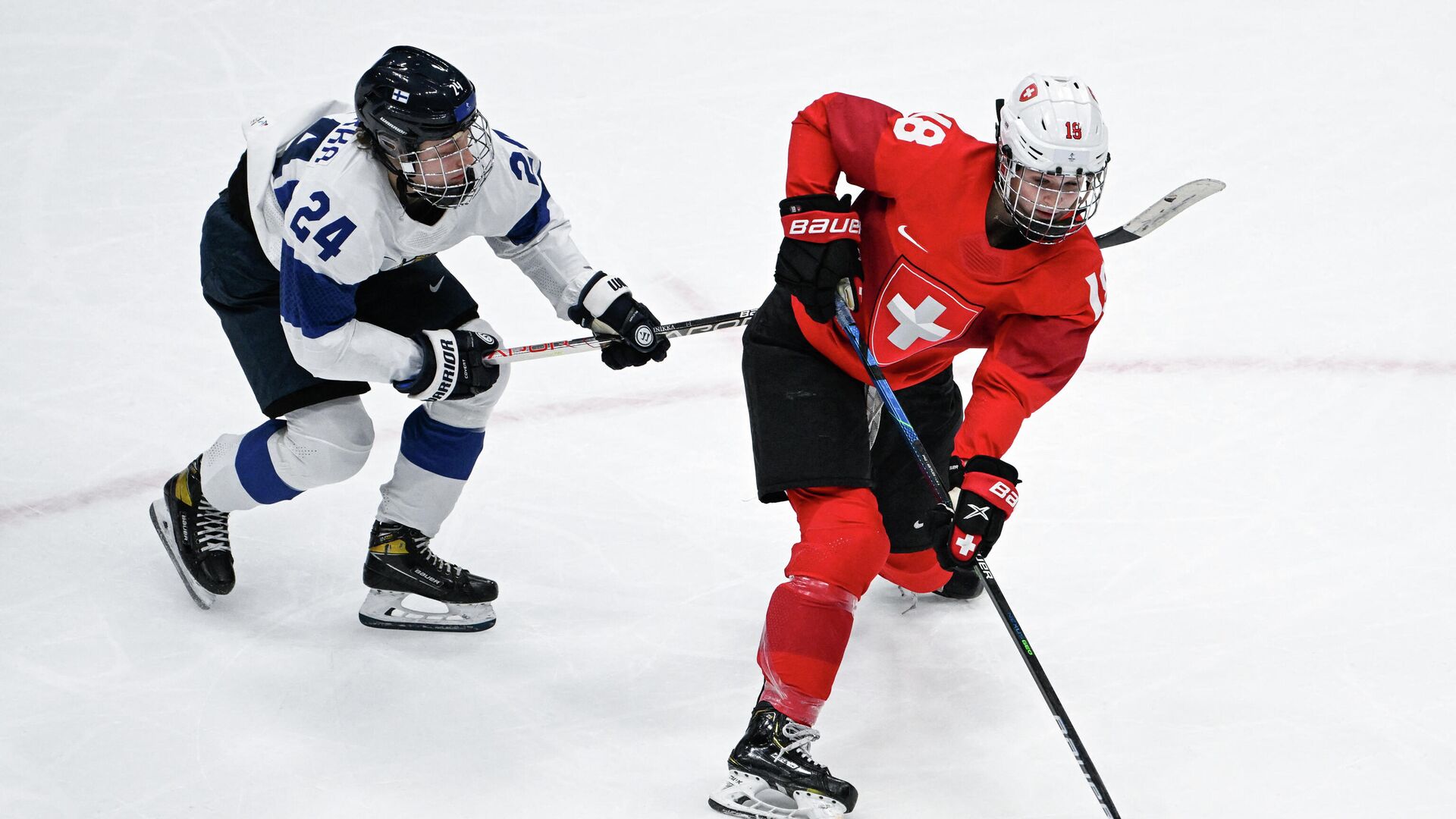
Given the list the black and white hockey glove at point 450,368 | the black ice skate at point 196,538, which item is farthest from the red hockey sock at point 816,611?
the black ice skate at point 196,538

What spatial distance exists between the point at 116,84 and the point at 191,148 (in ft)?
1.71

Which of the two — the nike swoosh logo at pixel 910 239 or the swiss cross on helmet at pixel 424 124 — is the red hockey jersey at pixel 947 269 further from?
the swiss cross on helmet at pixel 424 124

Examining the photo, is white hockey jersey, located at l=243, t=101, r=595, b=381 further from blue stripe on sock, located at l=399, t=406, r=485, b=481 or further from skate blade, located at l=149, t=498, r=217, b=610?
skate blade, located at l=149, t=498, r=217, b=610

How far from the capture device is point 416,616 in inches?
121

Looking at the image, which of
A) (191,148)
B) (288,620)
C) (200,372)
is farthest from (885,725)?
(191,148)

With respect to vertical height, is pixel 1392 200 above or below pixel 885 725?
above

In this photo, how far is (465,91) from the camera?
8.27 ft

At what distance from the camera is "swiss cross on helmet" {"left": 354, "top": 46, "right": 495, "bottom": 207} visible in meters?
2.47

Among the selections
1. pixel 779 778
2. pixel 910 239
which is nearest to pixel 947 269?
pixel 910 239

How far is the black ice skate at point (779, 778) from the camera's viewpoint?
244 centimetres

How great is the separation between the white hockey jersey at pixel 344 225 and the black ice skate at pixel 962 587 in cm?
107

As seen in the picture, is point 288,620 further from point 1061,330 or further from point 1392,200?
point 1392,200

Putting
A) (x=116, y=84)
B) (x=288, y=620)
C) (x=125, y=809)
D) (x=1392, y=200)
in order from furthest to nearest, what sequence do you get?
(x=116, y=84) < (x=1392, y=200) < (x=288, y=620) < (x=125, y=809)

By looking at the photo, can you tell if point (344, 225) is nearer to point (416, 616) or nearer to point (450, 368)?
point (450, 368)
